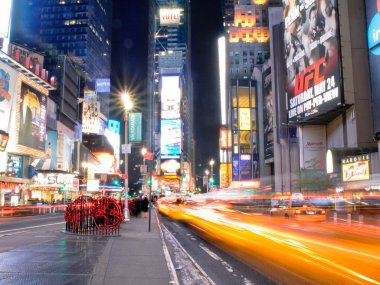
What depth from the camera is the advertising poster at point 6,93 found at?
56372 millimetres

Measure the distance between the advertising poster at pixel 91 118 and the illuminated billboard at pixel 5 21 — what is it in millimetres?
61420

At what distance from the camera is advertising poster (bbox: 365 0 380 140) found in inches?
1690

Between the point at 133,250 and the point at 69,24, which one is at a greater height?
the point at 69,24

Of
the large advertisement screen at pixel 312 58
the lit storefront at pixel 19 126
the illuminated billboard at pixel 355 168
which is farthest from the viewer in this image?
the lit storefront at pixel 19 126

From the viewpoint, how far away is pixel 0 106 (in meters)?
56.1

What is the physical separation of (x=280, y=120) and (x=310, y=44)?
28254 mm

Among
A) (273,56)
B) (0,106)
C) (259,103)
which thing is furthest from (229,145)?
(0,106)

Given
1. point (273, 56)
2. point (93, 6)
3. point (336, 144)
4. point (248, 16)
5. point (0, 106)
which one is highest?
point (93, 6)

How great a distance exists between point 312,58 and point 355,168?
1608 centimetres

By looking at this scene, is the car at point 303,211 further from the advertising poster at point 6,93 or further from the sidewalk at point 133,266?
the advertising poster at point 6,93

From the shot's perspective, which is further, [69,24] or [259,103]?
[69,24]

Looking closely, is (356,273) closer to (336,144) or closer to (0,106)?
(336,144)

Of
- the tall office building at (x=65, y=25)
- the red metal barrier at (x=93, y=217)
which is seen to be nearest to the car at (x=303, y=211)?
the red metal barrier at (x=93, y=217)

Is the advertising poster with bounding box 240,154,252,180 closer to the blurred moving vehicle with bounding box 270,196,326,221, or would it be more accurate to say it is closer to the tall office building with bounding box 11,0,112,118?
the tall office building with bounding box 11,0,112,118
